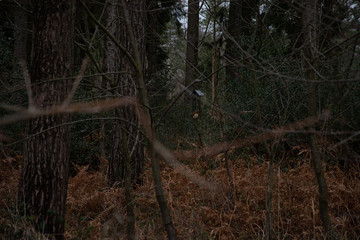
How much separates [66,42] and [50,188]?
5.54 ft

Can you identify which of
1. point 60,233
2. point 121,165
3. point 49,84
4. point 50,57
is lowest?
point 60,233

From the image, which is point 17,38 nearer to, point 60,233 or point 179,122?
point 179,122

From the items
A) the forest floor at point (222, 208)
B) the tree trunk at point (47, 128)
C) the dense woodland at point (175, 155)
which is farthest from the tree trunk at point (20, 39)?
the tree trunk at point (47, 128)

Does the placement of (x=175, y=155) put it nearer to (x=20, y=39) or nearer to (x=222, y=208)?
(x=222, y=208)

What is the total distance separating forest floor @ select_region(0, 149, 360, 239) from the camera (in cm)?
428

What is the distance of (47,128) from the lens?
13.3ft

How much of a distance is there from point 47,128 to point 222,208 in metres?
2.48

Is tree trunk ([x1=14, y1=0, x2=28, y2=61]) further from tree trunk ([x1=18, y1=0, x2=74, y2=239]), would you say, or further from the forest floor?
tree trunk ([x1=18, y1=0, x2=74, y2=239])

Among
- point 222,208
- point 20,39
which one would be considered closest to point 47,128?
point 222,208

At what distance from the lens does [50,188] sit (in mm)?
4094

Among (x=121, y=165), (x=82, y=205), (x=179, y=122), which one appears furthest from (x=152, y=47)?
(x=82, y=205)

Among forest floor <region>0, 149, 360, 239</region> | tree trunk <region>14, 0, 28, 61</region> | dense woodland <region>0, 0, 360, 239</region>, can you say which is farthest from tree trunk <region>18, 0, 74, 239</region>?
tree trunk <region>14, 0, 28, 61</region>

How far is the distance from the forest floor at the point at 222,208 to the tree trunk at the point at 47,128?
281 mm

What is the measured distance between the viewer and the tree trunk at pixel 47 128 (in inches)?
156
